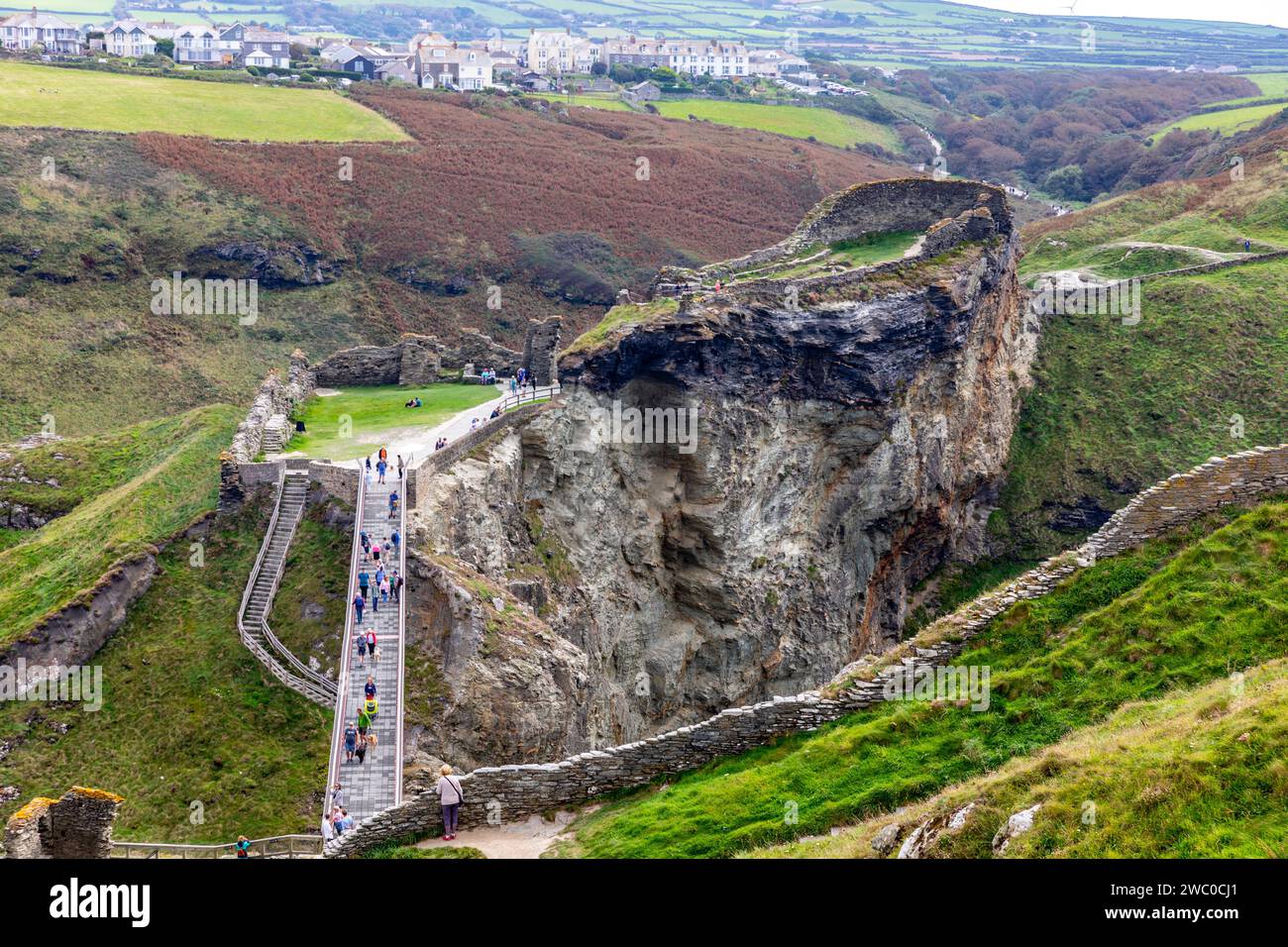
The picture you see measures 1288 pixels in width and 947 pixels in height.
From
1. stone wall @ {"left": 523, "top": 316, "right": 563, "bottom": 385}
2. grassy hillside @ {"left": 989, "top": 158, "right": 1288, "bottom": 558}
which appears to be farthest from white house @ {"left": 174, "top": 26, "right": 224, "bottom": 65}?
grassy hillside @ {"left": 989, "top": 158, "right": 1288, "bottom": 558}

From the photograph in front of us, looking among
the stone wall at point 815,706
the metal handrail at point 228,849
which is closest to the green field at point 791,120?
the stone wall at point 815,706

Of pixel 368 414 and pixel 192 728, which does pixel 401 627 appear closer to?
pixel 192 728

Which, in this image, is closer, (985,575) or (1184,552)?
(1184,552)

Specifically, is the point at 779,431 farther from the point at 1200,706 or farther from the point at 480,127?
the point at 480,127

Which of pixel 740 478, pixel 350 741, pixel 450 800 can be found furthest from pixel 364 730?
pixel 740 478

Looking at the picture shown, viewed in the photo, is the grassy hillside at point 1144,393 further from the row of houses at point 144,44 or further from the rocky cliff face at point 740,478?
the row of houses at point 144,44

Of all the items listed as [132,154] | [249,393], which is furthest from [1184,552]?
[132,154]
